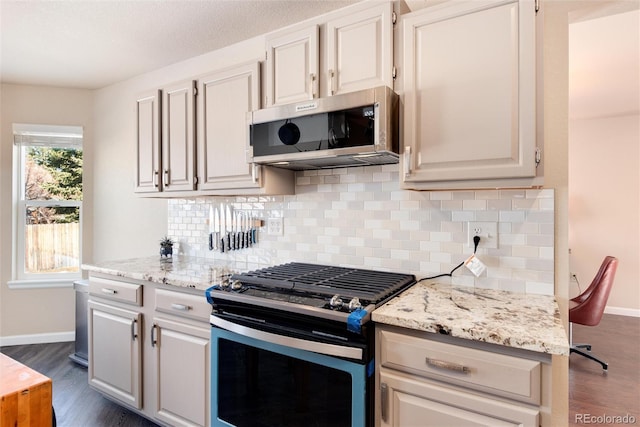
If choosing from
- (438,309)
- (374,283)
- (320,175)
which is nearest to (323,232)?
(320,175)

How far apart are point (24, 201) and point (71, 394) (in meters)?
1.96

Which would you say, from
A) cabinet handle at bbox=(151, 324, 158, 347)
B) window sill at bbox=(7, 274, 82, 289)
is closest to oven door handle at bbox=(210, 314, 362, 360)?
cabinet handle at bbox=(151, 324, 158, 347)

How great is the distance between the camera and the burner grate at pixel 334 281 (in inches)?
58.9

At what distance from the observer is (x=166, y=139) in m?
2.43

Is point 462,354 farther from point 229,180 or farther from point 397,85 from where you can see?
point 229,180

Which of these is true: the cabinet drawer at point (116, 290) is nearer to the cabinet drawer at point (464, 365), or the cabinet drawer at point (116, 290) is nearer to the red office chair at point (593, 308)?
the cabinet drawer at point (464, 365)

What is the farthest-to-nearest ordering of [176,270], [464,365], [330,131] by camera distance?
[176,270], [330,131], [464,365]

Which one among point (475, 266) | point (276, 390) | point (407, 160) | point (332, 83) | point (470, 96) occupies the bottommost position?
point (276, 390)

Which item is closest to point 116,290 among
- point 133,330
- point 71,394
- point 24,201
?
point 133,330

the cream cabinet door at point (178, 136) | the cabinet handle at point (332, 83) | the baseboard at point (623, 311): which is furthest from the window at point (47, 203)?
the baseboard at point (623, 311)

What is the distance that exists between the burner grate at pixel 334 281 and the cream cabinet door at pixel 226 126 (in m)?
0.53

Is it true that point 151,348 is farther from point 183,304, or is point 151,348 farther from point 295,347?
point 295,347

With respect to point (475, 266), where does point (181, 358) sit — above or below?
below

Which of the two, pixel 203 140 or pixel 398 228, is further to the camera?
pixel 203 140
